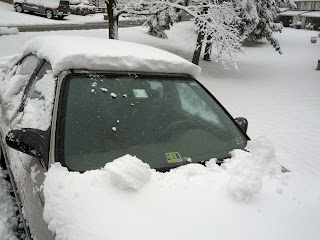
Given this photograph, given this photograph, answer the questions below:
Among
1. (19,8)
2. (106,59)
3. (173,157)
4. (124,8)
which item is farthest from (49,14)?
(173,157)

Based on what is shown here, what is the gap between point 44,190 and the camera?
5.12 ft

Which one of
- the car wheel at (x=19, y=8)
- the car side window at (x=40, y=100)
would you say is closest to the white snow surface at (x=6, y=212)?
the car side window at (x=40, y=100)

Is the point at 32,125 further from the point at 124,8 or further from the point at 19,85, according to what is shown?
the point at 124,8

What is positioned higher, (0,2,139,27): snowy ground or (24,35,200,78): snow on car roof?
(24,35,200,78): snow on car roof

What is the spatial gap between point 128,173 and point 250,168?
28.6 inches

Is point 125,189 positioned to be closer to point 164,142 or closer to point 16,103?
point 164,142

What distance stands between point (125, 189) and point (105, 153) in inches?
16.9

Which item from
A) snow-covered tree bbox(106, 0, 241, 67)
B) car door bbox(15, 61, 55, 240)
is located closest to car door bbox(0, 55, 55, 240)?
car door bbox(15, 61, 55, 240)

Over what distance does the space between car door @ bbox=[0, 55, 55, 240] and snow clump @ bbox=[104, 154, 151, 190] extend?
416 millimetres

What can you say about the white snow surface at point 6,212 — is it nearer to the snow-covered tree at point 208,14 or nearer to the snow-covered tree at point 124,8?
the snow-covered tree at point 208,14

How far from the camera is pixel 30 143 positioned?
169 centimetres

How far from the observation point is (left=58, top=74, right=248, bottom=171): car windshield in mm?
1838

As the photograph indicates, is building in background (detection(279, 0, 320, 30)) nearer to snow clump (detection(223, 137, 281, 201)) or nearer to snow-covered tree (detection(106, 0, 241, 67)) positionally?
snow-covered tree (detection(106, 0, 241, 67))

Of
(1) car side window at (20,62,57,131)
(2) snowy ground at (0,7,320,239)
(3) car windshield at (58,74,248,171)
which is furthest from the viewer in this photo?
(1) car side window at (20,62,57,131)
